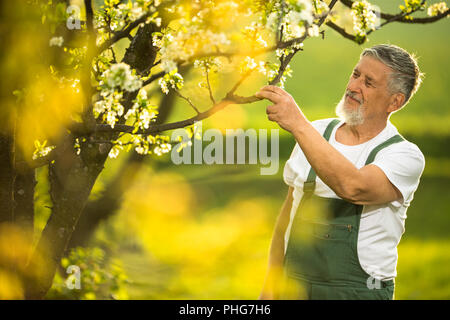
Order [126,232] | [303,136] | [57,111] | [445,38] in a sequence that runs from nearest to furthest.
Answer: [303,136]
[57,111]
[126,232]
[445,38]

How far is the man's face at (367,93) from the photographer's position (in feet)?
→ 9.39

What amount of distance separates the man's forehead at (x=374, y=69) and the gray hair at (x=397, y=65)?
2 centimetres

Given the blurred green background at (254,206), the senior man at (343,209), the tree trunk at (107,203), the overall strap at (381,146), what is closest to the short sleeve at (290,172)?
the senior man at (343,209)

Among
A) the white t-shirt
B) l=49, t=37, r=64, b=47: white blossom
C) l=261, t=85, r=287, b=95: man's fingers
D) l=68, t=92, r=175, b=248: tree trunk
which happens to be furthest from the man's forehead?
l=68, t=92, r=175, b=248: tree trunk

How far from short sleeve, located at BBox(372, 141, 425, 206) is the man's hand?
0.46 metres

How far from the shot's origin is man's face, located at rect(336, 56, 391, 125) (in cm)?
286

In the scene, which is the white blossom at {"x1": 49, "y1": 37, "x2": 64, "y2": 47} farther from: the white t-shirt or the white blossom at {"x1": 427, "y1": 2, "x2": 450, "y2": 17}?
the white blossom at {"x1": 427, "y1": 2, "x2": 450, "y2": 17}

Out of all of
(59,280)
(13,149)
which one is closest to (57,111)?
(13,149)

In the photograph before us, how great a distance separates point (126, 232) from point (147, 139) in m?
8.09

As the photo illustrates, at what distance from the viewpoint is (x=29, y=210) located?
3.42 m

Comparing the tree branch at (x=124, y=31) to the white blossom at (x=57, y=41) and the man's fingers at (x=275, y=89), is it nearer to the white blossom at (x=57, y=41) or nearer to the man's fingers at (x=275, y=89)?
the white blossom at (x=57, y=41)

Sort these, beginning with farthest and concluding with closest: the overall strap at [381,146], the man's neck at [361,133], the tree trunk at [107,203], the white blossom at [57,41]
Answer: the tree trunk at [107,203] → the man's neck at [361,133] → the overall strap at [381,146] → the white blossom at [57,41]

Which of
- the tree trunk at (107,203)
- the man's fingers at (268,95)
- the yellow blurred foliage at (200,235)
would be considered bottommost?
the yellow blurred foliage at (200,235)
